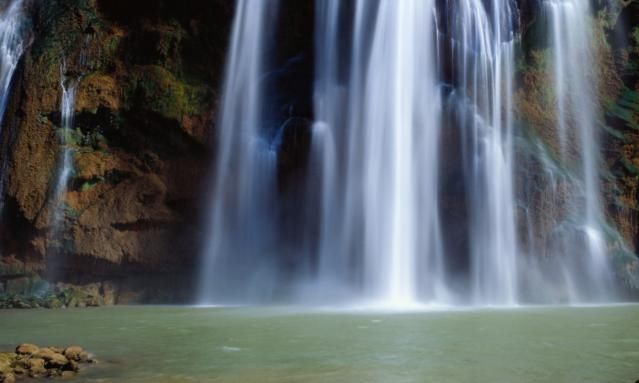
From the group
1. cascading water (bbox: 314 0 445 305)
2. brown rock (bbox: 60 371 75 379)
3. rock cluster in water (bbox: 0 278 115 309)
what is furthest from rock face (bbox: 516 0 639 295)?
brown rock (bbox: 60 371 75 379)

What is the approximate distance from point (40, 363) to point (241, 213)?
12.2 meters

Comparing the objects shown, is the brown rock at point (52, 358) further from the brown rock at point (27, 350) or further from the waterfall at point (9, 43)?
the waterfall at point (9, 43)

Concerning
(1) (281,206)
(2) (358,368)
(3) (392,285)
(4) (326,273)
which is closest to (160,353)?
(2) (358,368)

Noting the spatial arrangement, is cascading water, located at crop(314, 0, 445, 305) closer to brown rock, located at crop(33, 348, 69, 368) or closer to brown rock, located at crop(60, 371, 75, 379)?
brown rock, located at crop(33, 348, 69, 368)

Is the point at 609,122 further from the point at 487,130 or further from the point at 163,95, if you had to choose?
the point at 163,95

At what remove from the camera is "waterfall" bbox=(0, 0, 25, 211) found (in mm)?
19039

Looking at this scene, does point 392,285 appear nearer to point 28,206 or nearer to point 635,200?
point 635,200

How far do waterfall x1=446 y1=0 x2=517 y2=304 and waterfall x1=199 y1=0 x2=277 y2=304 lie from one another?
5308 millimetres

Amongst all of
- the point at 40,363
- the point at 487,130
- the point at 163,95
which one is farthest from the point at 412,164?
the point at 40,363

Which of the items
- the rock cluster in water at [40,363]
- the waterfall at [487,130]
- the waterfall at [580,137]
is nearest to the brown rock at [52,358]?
the rock cluster in water at [40,363]

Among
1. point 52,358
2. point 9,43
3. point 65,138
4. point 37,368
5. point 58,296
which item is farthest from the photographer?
point 9,43

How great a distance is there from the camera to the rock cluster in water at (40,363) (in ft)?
19.3

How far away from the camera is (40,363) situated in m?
6.11

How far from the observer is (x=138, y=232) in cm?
1817
